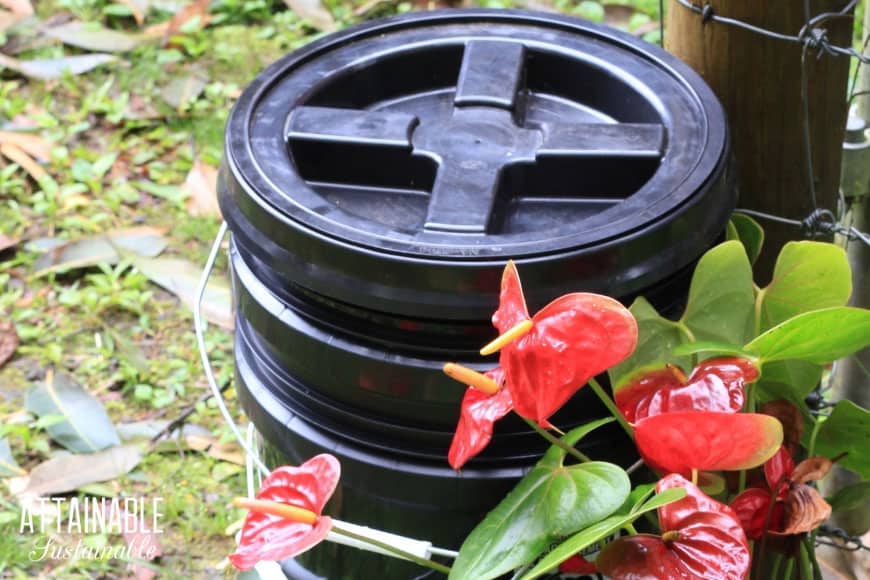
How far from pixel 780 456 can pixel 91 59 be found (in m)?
2.74

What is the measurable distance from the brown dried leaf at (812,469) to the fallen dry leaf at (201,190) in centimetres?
191

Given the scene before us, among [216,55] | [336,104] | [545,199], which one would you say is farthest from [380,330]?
[216,55]

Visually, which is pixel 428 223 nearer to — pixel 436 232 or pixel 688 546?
pixel 436 232

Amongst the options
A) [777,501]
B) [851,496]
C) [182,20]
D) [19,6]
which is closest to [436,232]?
[777,501]

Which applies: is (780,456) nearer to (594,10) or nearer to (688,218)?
(688,218)

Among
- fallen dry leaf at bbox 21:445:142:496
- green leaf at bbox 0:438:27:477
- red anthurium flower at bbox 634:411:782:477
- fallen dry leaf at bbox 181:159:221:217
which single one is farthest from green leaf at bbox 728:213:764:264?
fallen dry leaf at bbox 181:159:221:217

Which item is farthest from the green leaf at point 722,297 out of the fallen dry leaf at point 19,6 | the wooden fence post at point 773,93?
the fallen dry leaf at point 19,6

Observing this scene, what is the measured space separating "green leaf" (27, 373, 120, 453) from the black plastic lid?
3.52 ft

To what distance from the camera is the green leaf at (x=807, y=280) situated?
1.40m

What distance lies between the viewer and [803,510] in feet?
4.44

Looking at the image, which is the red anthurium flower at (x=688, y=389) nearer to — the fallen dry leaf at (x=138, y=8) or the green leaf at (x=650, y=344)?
the green leaf at (x=650, y=344)

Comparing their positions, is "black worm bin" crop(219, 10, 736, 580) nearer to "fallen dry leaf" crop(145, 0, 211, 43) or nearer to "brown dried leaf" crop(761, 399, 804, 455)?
"brown dried leaf" crop(761, 399, 804, 455)

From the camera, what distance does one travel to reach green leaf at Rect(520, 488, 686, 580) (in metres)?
1.15

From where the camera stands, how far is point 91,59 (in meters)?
3.54
